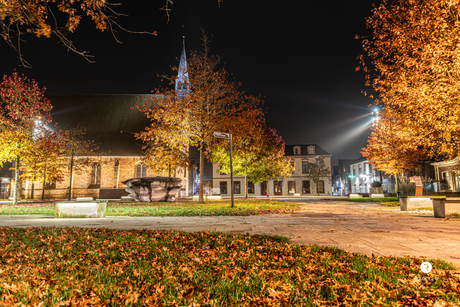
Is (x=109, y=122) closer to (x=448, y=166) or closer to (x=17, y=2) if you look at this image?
(x=17, y=2)

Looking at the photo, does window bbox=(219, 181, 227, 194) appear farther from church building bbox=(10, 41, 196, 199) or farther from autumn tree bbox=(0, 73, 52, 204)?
autumn tree bbox=(0, 73, 52, 204)

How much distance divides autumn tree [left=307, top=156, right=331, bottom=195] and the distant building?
3.09 ft

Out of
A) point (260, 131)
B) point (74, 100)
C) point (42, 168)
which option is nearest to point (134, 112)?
point (74, 100)

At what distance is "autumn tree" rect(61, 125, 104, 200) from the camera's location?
25806 millimetres

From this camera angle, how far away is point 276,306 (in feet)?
6.67

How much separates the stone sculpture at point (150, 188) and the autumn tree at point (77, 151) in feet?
25.8

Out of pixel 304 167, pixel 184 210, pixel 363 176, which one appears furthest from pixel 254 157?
pixel 363 176

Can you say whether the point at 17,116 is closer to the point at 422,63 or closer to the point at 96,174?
the point at 96,174

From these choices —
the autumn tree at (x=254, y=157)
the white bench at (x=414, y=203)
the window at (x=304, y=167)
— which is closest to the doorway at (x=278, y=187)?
the window at (x=304, y=167)

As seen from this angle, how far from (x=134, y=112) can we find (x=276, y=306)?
3783cm

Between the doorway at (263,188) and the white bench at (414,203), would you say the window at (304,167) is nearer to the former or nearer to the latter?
the doorway at (263,188)

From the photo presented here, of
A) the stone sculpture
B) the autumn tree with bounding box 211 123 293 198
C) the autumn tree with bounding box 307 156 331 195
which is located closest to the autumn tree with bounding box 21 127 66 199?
the stone sculpture

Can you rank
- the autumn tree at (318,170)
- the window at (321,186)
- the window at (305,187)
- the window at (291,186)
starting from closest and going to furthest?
1. the autumn tree at (318,170)
2. the window at (321,186)
3. the window at (305,187)
4. the window at (291,186)

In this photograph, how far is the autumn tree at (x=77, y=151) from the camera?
25.8 metres
